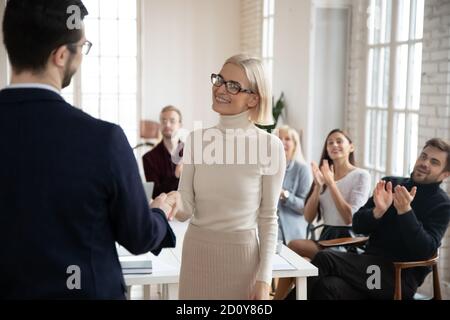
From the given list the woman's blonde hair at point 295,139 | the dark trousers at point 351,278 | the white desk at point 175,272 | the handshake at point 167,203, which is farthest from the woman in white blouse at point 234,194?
the woman's blonde hair at point 295,139

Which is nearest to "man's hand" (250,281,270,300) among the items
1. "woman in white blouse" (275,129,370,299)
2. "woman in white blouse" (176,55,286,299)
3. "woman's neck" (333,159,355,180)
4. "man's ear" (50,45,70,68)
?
"woman in white blouse" (176,55,286,299)

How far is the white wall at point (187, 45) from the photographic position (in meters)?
3.21

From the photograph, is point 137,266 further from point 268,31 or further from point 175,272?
point 268,31

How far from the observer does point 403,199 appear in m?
2.63

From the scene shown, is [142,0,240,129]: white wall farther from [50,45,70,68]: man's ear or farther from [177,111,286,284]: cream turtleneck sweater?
[50,45,70,68]: man's ear

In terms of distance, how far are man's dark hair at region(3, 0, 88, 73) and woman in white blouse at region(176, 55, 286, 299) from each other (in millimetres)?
637

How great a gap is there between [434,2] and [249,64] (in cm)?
153

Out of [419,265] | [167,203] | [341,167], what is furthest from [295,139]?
[167,203]

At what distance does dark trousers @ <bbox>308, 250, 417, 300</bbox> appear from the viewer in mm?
2777

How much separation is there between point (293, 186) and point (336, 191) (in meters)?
0.61

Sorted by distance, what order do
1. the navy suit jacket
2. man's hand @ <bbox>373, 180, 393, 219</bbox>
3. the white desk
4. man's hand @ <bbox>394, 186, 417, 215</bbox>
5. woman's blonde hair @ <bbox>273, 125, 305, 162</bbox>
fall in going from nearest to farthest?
1. the navy suit jacket
2. the white desk
3. man's hand @ <bbox>394, 186, 417, 215</bbox>
4. man's hand @ <bbox>373, 180, 393, 219</bbox>
5. woman's blonde hair @ <bbox>273, 125, 305, 162</bbox>

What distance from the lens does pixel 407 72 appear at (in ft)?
10.4

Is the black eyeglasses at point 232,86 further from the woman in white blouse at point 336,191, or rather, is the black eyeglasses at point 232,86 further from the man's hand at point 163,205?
the woman in white blouse at point 336,191
